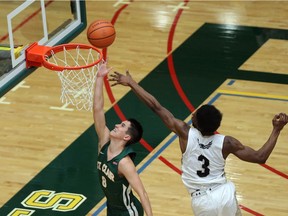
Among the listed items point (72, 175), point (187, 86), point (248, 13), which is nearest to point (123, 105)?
point (187, 86)

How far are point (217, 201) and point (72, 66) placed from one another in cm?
347

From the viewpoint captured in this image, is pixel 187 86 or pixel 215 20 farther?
pixel 215 20

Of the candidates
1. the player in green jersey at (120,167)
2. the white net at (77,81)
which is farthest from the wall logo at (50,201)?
the player in green jersey at (120,167)

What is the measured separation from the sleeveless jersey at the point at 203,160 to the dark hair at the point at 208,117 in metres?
0.14

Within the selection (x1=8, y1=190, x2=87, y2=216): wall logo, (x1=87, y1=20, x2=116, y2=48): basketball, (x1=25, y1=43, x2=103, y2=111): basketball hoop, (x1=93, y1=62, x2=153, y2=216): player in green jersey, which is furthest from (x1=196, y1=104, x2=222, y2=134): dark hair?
(x1=8, y1=190, x2=87, y2=216): wall logo

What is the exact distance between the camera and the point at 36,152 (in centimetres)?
1050

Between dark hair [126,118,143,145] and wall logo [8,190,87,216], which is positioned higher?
dark hair [126,118,143,145]

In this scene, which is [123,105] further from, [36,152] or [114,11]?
[114,11]

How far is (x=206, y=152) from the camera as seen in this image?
7.28 metres

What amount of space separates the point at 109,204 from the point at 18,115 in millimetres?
4037

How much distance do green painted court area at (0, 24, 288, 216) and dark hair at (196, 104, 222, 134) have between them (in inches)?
104

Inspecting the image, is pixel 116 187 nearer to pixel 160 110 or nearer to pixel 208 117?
pixel 160 110

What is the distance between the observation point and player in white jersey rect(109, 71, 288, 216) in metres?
7.13

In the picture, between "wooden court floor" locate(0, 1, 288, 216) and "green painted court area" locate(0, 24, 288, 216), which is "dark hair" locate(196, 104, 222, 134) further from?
"green painted court area" locate(0, 24, 288, 216)
